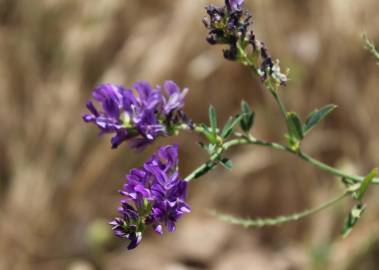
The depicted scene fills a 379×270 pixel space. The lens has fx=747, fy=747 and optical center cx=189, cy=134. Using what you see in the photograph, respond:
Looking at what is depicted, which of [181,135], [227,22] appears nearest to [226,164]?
[227,22]

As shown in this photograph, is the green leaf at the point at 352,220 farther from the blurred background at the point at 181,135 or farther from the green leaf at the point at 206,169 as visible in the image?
the blurred background at the point at 181,135

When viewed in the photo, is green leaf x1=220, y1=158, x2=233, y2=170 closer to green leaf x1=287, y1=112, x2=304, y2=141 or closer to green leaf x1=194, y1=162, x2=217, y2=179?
green leaf x1=194, y1=162, x2=217, y2=179

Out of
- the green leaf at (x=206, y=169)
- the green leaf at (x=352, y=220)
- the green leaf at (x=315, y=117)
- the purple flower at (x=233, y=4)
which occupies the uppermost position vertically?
the purple flower at (x=233, y=4)

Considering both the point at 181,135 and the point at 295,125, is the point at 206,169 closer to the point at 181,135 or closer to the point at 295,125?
the point at 295,125

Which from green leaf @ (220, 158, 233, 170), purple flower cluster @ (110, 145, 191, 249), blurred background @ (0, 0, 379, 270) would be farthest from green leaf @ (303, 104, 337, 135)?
blurred background @ (0, 0, 379, 270)

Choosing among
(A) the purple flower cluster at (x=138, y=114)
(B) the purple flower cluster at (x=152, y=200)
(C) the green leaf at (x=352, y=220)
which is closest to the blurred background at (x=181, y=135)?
(C) the green leaf at (x=352, y=220)

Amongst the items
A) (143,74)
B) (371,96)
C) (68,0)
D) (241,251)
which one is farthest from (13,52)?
(371,96)
